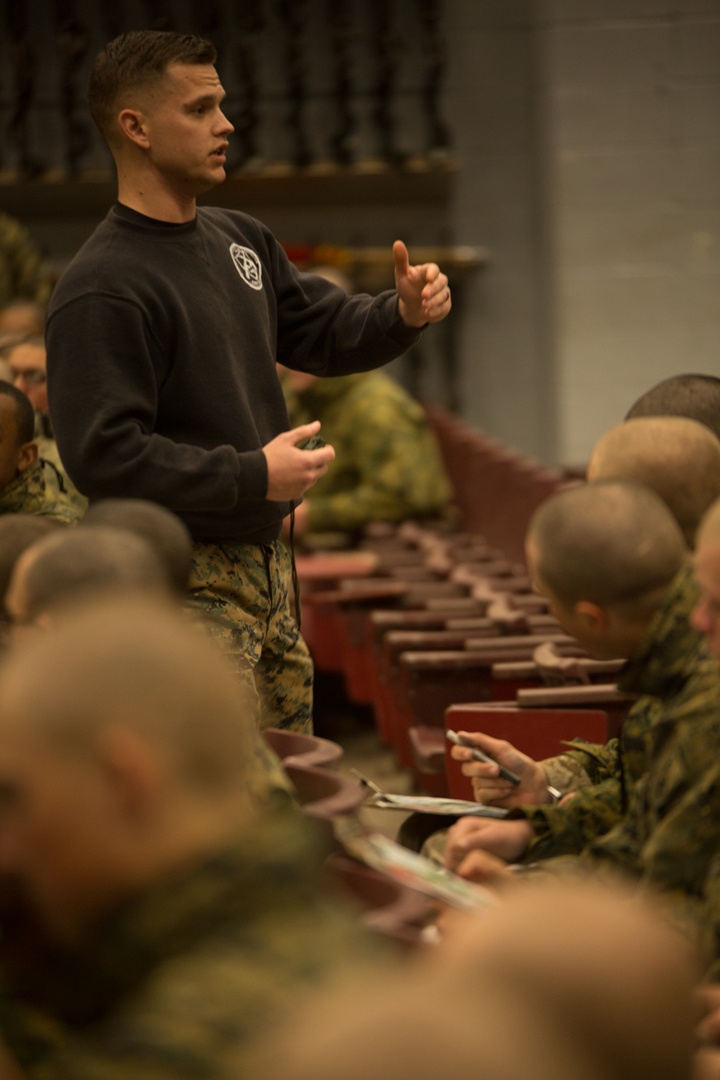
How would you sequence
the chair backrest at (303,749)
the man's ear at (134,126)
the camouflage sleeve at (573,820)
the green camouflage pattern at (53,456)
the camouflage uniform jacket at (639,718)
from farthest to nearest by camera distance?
the green camouflage pattern at (53,456) → the man's ear at (134,126) → the camouflage sleeve at (573,820) → the chair backrest at (303,749) → the camouflage uniform jacket at (639,718)

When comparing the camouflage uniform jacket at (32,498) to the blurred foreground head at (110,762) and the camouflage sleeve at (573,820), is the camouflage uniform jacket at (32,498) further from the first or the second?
the blurred foreground head at (110,762)

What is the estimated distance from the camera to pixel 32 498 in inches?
108

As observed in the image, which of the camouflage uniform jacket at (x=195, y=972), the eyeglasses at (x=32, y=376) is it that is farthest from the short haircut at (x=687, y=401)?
the eyeglasses at (x=32, y=376)

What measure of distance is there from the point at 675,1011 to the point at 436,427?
577 cm

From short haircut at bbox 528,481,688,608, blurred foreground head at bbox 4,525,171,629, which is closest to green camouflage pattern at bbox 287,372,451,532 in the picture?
short haircut at bbox 528,481,688,608

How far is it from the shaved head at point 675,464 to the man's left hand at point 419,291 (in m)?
0.52

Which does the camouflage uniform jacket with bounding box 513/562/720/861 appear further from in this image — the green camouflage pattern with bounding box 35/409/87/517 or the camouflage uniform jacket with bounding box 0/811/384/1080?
the green camouflage pattern with bounding box 35/409/87/517

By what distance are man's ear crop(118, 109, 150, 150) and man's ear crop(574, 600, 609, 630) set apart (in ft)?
3.71

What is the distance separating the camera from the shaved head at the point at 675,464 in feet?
6.34

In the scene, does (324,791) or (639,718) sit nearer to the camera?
(324,791)

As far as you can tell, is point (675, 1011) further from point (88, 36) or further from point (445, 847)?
point (88, 36)

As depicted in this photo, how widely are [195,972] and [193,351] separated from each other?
1466 mm

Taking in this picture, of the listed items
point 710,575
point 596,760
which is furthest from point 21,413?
point 710,575

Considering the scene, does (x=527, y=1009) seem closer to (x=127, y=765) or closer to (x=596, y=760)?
(x=127, y=765)
